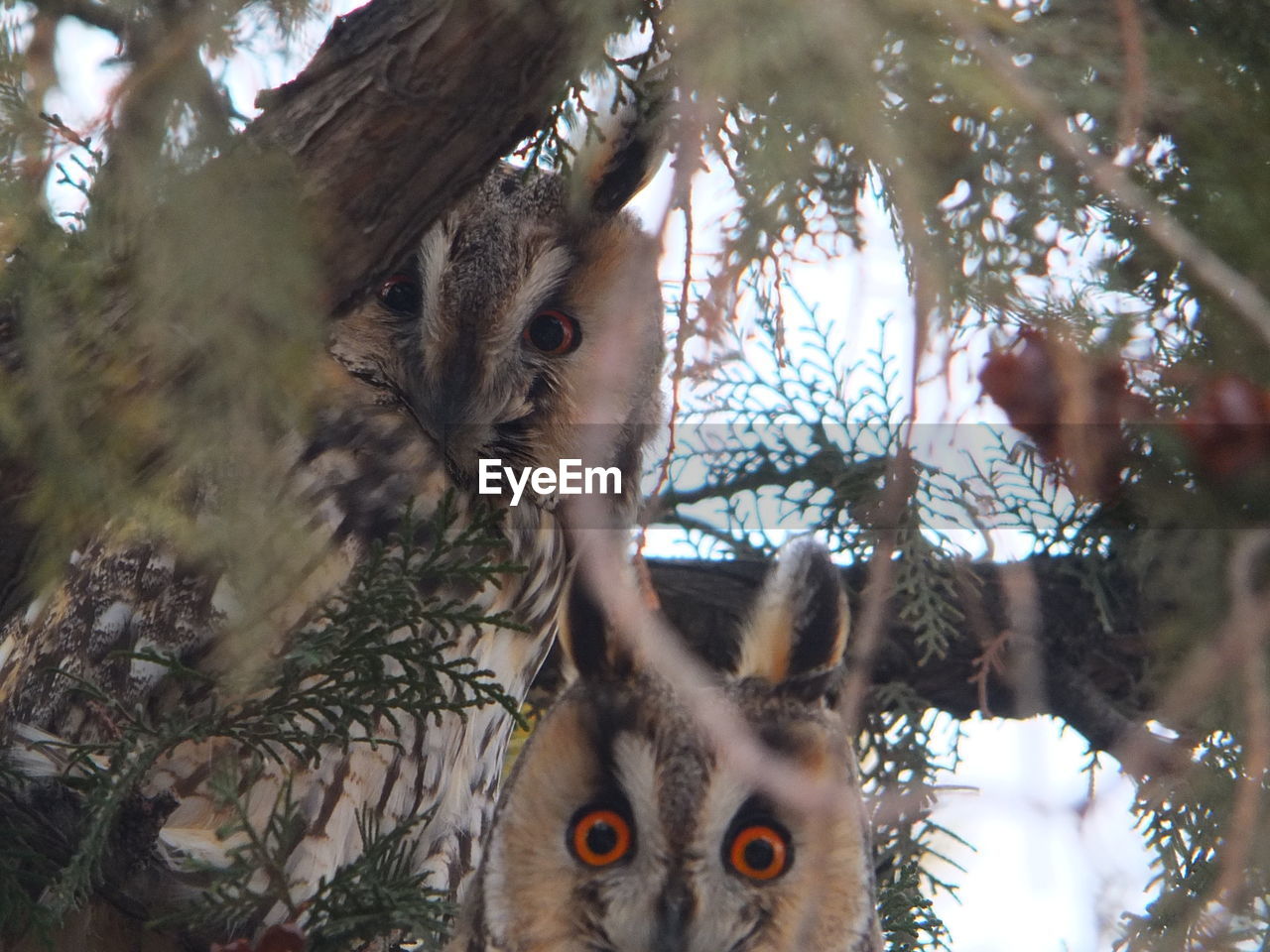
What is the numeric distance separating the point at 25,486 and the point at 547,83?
57cm

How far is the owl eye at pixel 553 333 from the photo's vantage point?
2000 mm

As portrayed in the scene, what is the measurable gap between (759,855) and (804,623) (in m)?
0.25

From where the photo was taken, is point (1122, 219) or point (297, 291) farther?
point (1122, 219)

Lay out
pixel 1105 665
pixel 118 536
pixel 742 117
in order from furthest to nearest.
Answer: pixel 1105 665
pixel 118 536
pixel 742 117

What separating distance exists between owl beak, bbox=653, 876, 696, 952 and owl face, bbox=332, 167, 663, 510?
2.19 ft

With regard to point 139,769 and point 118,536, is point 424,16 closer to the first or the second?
point 139,769

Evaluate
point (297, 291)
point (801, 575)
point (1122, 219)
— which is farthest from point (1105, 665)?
point (297, 291)

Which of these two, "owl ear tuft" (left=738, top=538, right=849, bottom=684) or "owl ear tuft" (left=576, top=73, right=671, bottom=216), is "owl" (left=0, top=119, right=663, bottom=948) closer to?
"owl ear tuft" (left=576, top=73, right=671, bottom=216)

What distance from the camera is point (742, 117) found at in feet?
3.16

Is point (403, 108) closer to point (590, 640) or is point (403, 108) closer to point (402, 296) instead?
point (590, 640)

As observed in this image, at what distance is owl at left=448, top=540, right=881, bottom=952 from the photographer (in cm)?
137

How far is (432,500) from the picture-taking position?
184 centimetres

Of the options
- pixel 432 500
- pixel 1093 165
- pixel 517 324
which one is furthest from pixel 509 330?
pixel 1093 165

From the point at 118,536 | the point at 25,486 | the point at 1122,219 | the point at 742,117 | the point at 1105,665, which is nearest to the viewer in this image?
the point at 742,117
